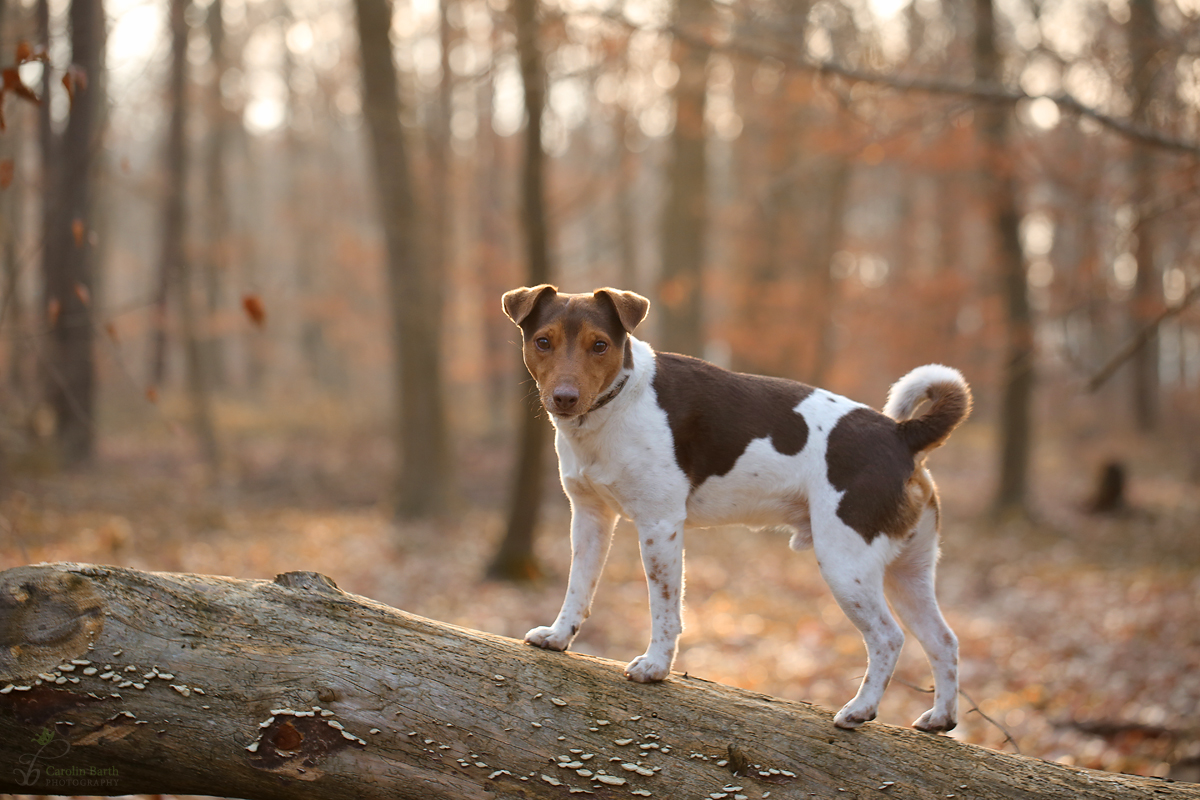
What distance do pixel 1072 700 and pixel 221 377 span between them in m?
30.1

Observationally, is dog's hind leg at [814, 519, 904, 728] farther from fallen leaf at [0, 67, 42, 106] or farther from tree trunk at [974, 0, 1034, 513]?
tree trunk at [974, 0, 1034, 513]

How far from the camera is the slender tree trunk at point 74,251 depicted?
21.3 ft

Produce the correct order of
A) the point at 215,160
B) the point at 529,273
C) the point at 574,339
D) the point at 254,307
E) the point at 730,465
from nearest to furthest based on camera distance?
the point at 574,339 → the point at 730,465 → the point at 254,307 → the point at 529,273 → the point at 215,160

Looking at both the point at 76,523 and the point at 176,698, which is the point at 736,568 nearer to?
the point at 76,523

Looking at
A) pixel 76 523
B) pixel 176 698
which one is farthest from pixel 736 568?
pixel 176 698

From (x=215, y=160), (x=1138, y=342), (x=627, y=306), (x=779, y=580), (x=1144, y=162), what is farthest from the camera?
(x=215, y=160)

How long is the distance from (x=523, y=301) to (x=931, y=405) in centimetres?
188

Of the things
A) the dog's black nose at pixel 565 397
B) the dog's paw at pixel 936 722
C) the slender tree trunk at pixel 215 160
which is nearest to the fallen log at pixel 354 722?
the dog's paw at pixel 936 722

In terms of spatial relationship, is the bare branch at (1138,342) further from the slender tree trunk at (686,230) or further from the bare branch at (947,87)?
the slender tree trunk at (686,230)

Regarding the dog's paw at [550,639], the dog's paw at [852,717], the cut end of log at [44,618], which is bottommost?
the dog's paw at [852,717]

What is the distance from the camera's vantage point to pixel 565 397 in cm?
331

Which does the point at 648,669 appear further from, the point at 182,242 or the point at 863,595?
the point at 182,242

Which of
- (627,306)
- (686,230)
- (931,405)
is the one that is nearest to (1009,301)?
(686,230)

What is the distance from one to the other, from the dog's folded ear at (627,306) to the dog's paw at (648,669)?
1.40 meters
